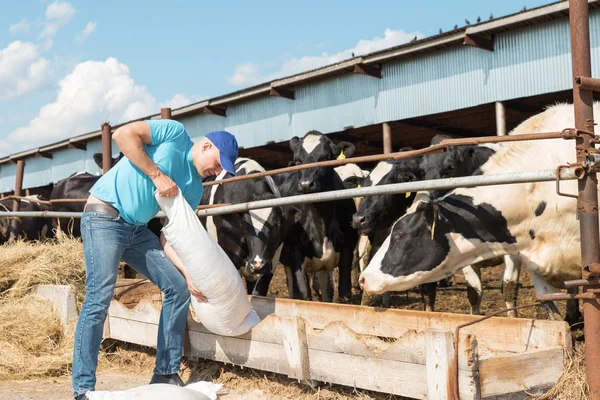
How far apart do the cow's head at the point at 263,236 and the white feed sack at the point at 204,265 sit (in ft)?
6.43

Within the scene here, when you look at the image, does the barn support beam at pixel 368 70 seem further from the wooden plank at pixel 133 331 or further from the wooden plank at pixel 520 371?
the wooden plank at pixel 520 371

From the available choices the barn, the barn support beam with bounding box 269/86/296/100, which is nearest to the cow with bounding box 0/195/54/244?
the barn

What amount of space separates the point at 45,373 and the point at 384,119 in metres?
9.67

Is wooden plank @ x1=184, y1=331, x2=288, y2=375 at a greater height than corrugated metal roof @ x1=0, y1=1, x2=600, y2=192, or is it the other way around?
corrugated metal roof @ x1=0, y1=1, x2=600, y2=192

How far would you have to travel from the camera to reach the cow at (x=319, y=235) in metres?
7.30

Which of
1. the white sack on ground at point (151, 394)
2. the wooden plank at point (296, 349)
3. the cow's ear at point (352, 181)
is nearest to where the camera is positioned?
the white sack on ground at point (151, 394)

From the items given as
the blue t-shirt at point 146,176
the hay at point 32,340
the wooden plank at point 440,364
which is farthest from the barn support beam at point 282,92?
the wooden plank at point 440,364

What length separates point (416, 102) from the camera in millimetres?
12938

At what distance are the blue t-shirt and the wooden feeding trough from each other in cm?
97

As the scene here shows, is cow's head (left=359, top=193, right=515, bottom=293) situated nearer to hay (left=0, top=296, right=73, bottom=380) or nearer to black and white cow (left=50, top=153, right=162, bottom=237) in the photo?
hay (left=0, top=296, right=73, bottom=380)

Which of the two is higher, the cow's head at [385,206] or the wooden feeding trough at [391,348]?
the cow's head at [385,206]

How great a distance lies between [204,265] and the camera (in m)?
3.78

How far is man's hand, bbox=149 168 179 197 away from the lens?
3605 mm

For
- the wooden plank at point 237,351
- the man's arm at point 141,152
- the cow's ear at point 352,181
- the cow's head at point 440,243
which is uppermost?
the cow's ear at point 352,181
